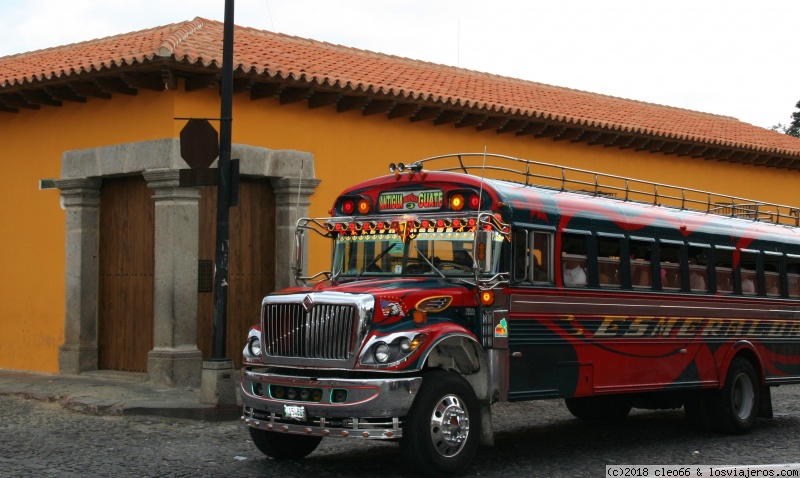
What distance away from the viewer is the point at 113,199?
1616 cm

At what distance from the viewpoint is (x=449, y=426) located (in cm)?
902

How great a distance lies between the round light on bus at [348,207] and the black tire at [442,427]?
242 centimetres

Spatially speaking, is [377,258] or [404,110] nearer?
[377,258]

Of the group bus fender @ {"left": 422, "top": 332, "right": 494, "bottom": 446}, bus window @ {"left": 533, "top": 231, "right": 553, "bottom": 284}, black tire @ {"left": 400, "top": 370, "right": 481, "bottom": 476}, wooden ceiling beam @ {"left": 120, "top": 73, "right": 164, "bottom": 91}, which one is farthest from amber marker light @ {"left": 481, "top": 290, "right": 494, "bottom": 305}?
wooden ceiling beam @ {"left": 120, "top": 73, "right": 164, "bottom": 91}

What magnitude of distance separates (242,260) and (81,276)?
2.26m

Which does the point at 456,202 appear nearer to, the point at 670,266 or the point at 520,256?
the point at 520,256

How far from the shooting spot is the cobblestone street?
9.54m

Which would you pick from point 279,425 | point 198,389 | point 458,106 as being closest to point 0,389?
point 198,389

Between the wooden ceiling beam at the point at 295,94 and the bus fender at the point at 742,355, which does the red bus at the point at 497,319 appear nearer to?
the bus fender at the point at 742,355

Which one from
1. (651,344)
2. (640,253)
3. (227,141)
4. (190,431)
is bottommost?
(190,431)

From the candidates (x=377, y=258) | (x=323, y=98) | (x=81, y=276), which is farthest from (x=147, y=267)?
(x=377, y=258)

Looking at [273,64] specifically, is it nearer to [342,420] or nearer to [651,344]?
[651,344]

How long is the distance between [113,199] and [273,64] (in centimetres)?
301

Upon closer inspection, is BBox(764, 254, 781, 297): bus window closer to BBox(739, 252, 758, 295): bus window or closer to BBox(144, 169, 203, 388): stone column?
BBox(739, 252, 758, 295): bus window
